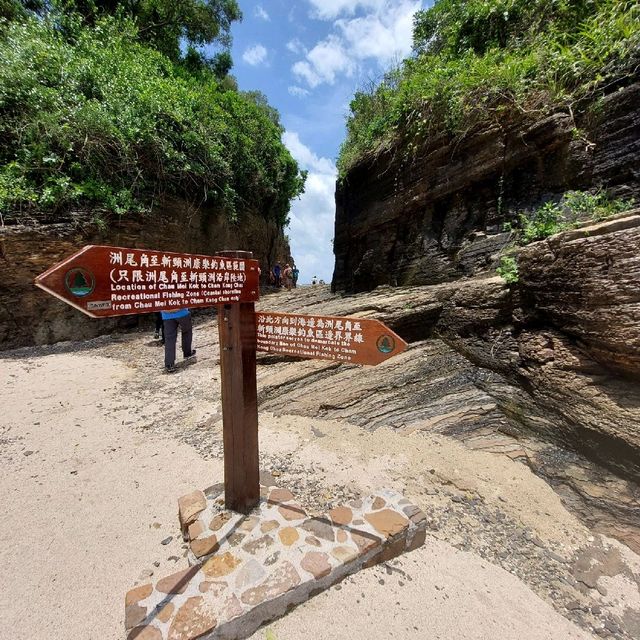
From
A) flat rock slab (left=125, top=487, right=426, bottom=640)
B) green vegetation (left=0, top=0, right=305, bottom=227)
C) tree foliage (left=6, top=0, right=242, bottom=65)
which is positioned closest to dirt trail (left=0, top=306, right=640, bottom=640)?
flat rock slab (left=125, top=487, right=426, bottom=640)

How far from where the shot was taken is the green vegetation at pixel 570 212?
3783 millimetres

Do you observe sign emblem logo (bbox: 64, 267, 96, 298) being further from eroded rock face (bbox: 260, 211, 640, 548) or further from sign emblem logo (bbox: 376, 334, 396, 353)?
eroded rock face (bbox: 260, 211, 640, 548)

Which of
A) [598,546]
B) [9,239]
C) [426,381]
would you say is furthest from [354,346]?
[9,239]

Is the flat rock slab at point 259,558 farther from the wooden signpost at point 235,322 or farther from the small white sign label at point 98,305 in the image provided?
the small white sign label at point 98,305

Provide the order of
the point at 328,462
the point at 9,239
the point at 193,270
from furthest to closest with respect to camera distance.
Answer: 1. the point at 9,239
2. the point at 328,462
3. the point at 193,270

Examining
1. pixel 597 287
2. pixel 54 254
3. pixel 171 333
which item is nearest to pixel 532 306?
pixel 597 287

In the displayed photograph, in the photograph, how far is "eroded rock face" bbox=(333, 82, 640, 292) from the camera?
407cm

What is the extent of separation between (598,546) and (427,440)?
185cm

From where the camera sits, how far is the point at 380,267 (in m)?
7.59

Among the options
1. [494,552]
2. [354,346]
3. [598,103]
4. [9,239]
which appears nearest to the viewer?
[354,346]

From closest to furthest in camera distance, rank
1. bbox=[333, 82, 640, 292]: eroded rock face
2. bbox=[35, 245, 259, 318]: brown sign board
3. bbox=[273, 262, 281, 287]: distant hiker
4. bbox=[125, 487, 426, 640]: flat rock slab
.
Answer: bbox=[35, 245, 259, 318]: brown sign board → bbox=[125, 487, 426, 640]: flat rock slab → bbox=[333, 82, 640, 292]: eroded rock face → bbox=[273, 262, 281, 287]: distant hiker

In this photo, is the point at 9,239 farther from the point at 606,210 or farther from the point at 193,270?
the point at 606,210

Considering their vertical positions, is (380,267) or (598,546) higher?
(380,267)

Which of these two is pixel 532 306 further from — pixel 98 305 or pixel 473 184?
pixel 98 305
